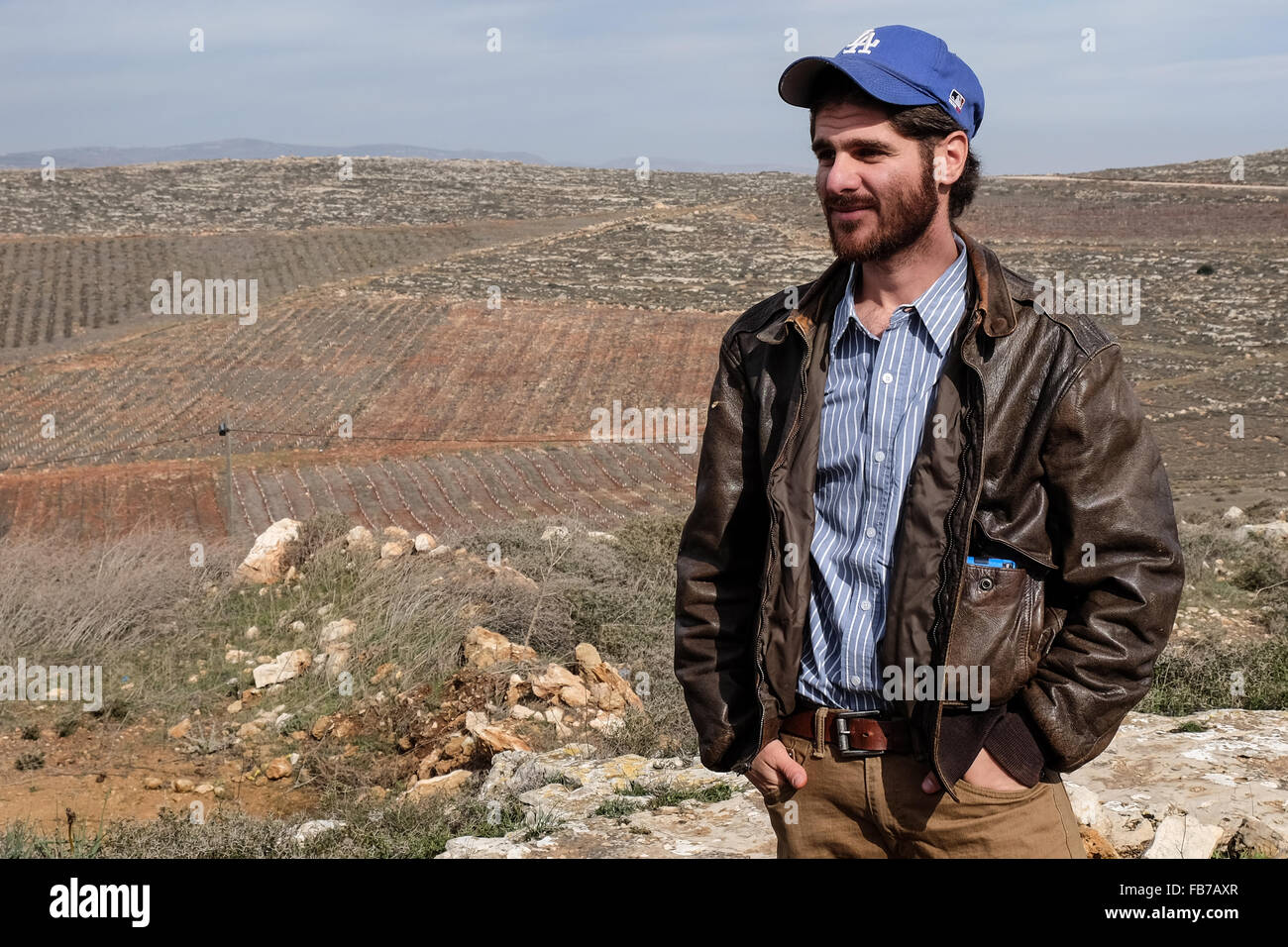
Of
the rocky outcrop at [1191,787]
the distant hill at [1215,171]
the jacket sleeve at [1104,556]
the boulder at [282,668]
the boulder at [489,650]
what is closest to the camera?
the jacket sleeve at [1104,556]

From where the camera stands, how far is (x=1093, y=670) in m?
2.12

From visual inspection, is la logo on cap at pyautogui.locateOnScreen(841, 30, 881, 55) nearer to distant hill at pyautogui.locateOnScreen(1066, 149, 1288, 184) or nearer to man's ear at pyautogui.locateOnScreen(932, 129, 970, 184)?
man's ear at pyautogui.locateOnScreen(932, 129, 970, 184)

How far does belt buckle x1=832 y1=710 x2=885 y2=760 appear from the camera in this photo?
7.47 ft

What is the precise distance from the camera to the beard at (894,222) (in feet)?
7.42

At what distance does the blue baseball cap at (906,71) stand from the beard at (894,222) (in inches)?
5.3

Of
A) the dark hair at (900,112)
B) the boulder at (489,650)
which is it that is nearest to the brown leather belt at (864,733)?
the dark hair at (900,112)

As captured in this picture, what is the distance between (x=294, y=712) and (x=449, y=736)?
Answer: 1.37 metres

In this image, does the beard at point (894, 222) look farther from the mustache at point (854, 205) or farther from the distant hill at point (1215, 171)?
the distant hill at point (1215, 171)

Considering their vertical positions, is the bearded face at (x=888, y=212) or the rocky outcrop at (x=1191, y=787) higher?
the bearded face at (x=888, y=212)

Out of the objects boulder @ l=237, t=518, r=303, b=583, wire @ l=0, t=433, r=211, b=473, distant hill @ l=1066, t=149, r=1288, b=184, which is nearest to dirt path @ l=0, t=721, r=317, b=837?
boulder @ l=237, t=518, r=303, b=583

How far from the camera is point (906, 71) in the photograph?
2.21 metres

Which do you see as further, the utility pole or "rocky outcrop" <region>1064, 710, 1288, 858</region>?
the utility pole

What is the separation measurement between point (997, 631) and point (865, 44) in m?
1.16

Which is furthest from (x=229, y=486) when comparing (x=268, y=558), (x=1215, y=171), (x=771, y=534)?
(x=1215, y=171)
